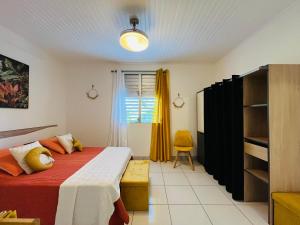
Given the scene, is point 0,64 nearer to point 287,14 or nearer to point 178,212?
point 178,212

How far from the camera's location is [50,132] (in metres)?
3.99

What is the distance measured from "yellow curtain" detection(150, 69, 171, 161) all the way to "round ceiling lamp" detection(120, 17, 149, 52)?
193 cm

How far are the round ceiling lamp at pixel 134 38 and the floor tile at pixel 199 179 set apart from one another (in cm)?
245

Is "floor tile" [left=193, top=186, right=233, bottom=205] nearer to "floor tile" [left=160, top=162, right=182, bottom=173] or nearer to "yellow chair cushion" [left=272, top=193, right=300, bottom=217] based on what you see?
"yellow chair cushion" [left=272, top=193, right=300, bottom=217]

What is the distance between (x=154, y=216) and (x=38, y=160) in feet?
5.13

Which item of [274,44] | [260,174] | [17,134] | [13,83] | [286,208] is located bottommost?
[286,208]

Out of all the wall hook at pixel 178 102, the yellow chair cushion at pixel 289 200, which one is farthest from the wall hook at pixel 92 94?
the yellow chair cushion at pixel 289 200

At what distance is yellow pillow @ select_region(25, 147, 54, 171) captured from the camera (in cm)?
219

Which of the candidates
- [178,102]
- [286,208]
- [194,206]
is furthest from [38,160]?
[178,102]

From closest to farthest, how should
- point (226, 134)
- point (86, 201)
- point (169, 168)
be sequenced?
point (86, 201) < point (226, 134) < point (169, 168)

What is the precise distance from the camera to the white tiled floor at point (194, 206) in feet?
6.98

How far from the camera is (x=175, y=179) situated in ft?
11.1

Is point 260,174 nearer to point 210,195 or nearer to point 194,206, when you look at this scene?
point 210,195

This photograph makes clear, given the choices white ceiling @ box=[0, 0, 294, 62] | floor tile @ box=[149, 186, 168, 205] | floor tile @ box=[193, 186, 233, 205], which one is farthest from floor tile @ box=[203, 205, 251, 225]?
white ceiling @ box=[0, 0, 294, 62]
